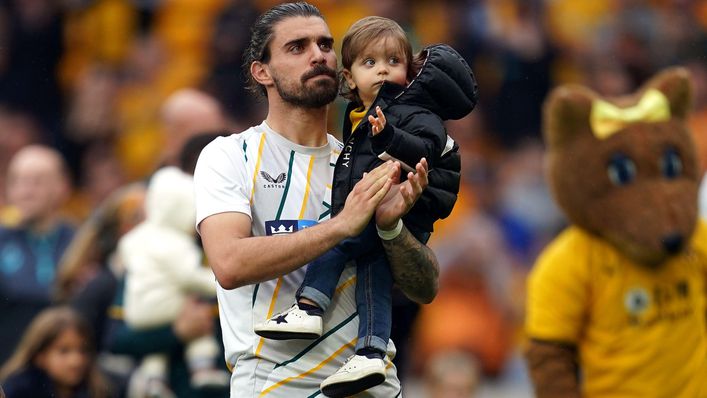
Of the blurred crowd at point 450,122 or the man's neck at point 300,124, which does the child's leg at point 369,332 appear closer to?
the man's neck at point 300,124

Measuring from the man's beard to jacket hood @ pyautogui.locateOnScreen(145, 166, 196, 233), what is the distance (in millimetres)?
2593

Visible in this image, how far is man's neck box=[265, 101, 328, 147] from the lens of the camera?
19.3ft

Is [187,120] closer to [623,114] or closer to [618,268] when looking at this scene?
[623,114]

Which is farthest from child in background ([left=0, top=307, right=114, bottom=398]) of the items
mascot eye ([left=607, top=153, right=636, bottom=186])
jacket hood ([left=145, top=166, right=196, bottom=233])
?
mascot eye ([left=607, top=153, right=636, bottom=186])

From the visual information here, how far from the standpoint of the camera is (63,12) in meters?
14.5

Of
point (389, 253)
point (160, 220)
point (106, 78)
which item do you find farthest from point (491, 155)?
point (389, 253)

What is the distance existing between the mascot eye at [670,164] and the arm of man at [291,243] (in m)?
2.30

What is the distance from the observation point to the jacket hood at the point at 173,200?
8.36 m

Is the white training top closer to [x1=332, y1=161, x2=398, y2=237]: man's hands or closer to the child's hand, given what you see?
[x1=332, y1=161, x2=398, y2=237]: man's hands

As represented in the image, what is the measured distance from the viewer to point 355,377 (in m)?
5.46

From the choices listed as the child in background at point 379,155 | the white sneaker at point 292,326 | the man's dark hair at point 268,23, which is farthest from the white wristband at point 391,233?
the man's dark hair at point 268,23

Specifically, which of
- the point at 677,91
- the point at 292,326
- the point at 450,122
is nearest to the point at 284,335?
→ the point at 292,326

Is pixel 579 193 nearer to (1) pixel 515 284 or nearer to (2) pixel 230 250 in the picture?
(2) pixel 230 250

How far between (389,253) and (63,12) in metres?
9.50
